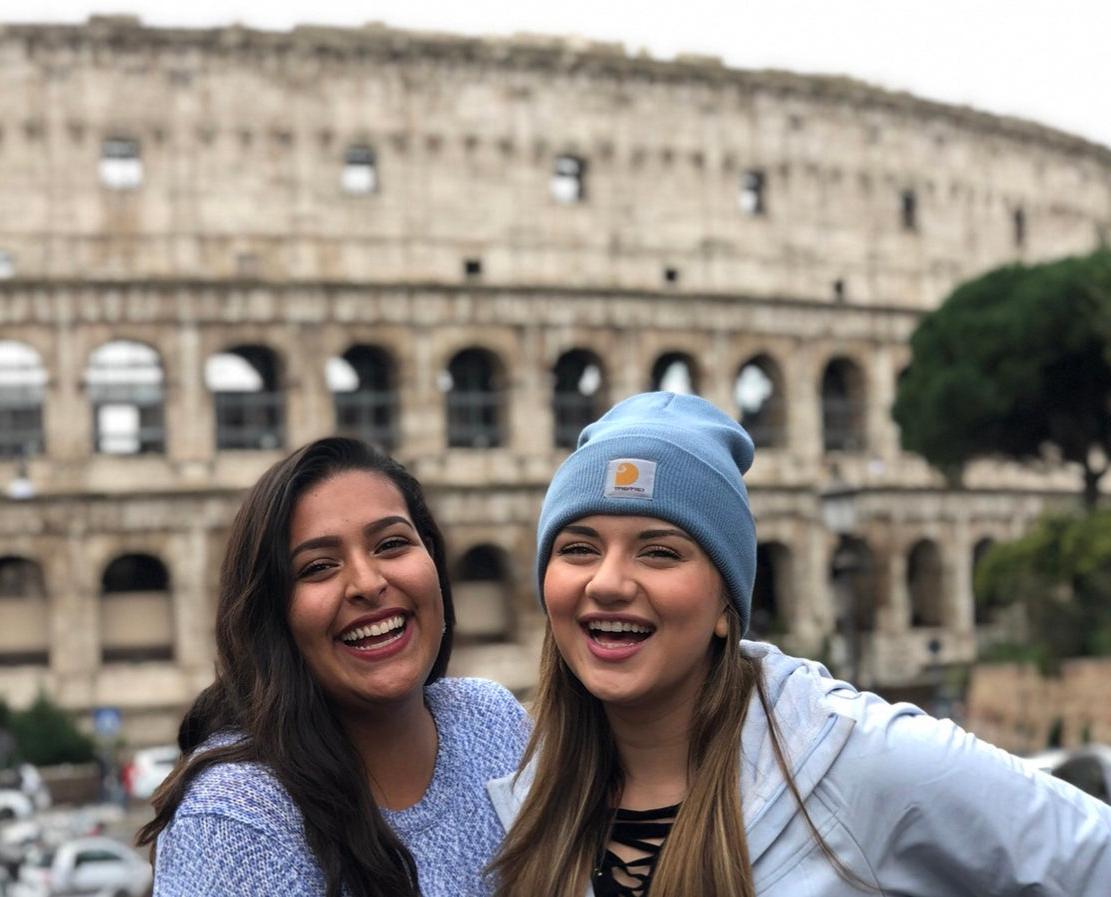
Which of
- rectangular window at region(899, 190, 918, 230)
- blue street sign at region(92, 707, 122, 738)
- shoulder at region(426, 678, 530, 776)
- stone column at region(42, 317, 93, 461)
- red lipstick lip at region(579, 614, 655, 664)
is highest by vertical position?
rectangular window at region(899, 190, 918, 230)

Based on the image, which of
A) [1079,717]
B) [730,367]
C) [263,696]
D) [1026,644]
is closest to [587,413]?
Result: [730,367]

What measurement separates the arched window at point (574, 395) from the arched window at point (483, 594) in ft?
9.36

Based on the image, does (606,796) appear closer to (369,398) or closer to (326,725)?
(326,725)

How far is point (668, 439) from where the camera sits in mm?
3092

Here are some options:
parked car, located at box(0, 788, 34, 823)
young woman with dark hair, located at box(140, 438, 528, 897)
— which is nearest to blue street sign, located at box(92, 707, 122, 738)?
parked car, located at box(0, 788, 34, 823)

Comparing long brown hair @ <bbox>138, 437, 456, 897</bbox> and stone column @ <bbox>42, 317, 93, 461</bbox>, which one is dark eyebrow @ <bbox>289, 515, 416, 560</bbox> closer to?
long brown hair @ <bbox>138, 437, 456, 897</bbox>

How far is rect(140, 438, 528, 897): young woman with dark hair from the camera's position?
3.06 metres

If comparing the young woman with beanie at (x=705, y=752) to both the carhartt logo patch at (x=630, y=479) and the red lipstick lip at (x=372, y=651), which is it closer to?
the carhartt logo patch at (x=630, y=479)

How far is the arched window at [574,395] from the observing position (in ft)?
117

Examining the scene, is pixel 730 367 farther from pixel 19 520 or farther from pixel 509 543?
pixel 19 520

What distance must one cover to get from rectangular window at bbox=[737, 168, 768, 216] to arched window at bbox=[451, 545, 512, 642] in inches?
379

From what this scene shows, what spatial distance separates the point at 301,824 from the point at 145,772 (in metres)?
24.2

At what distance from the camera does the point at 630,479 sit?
3.05 metres

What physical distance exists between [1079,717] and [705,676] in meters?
22.5
